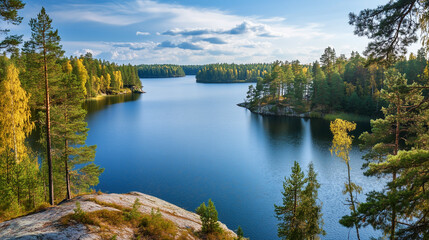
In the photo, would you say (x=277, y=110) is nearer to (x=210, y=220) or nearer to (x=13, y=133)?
(x=13, y=133)

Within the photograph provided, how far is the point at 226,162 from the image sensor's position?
37969 millimetres

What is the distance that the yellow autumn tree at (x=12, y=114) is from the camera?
2144 centimetres

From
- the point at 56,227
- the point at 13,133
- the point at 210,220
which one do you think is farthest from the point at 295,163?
the point at 13,133

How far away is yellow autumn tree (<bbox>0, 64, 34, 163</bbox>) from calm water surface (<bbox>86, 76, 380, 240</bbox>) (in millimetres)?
9576

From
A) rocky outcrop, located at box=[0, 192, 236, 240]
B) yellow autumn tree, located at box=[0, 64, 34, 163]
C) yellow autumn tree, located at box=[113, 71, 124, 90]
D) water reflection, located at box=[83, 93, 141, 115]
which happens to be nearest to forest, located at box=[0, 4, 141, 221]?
yellow autumn tree, located at box=[0, 64, 34, 163]

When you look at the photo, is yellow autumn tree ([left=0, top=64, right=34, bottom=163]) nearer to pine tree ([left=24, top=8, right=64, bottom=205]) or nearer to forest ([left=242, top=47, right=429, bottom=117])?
pine tree ([left=24, top=8, right=64, bottom=205])

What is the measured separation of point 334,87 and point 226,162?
44.0 metres

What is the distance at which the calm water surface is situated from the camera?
25516 mm

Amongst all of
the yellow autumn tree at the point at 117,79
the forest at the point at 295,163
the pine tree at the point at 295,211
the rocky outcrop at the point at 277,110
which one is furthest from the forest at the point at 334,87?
the yellow autumn tree at the point at 117,79

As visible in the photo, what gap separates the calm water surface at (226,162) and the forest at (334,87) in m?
8.73

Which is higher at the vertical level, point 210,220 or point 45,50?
point 45,50

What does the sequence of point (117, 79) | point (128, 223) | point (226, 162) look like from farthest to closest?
point (117, 79), point (226, 162), point (128, 223)

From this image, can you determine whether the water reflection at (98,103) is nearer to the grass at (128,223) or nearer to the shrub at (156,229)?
the grass at (128,223)

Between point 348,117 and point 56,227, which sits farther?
point 348,117
